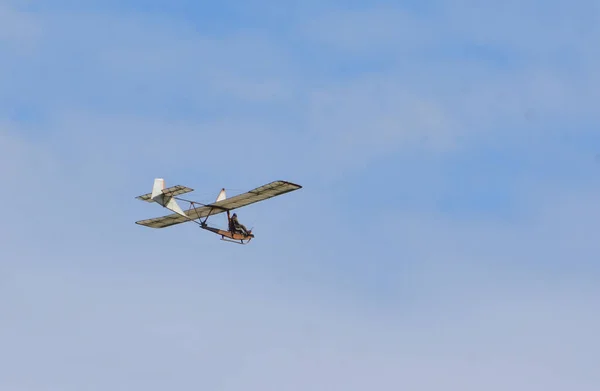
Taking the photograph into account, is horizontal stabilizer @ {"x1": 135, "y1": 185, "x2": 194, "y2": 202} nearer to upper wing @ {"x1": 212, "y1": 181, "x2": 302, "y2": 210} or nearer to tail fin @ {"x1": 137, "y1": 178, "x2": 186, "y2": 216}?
tail fin @ {"x1": 137, "y1": 178, "x2": 186, "y2": 216}

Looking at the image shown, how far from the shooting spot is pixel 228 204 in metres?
120

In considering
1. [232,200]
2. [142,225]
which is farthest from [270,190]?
[142,225]

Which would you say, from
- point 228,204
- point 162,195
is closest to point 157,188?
point 162,195

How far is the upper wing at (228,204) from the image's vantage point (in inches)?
4599

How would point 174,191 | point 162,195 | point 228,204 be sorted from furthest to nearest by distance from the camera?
point 228,204, point 162,195, point 174,191

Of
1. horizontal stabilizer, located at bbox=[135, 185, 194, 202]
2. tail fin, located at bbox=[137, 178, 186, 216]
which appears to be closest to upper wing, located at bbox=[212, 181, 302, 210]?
tail fin, located at bbox=[137, 178, 186, 216]

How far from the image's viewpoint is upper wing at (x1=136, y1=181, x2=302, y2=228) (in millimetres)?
116812

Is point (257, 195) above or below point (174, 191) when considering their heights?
above

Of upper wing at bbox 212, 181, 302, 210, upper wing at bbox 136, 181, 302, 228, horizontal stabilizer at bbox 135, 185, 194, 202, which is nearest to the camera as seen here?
horizontal stabilizer at bbox 135, 185, 194, 202

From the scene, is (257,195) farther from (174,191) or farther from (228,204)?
(174,191)

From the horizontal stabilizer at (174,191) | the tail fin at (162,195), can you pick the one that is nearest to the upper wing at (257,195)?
the tail fin at (162,195)

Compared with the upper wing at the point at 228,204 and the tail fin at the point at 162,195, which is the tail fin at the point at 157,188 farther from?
the upper wing at the point at 228,204

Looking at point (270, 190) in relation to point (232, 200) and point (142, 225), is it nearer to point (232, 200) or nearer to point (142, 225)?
point (232, 200)

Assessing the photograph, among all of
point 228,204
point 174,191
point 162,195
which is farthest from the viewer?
point 228,204
